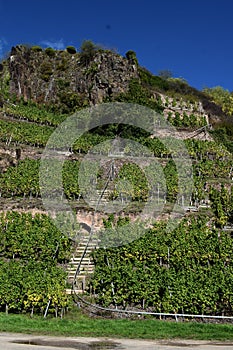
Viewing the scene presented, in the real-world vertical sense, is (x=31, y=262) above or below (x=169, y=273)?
above

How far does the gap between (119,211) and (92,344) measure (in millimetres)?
9470

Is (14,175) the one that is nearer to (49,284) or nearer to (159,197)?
(159,197)

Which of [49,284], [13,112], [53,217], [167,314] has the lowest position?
[167,314]

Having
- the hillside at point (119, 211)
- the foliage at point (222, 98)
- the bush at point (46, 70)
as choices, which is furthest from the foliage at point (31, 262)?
the foliage at point (222, 98)

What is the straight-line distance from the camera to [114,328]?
410 inches

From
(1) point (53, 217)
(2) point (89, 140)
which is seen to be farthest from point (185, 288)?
(2) point (89, 140)

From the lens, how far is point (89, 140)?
29094 millimetres

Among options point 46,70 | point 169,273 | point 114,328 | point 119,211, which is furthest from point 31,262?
point 46,70

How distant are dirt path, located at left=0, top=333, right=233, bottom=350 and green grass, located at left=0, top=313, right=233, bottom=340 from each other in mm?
439

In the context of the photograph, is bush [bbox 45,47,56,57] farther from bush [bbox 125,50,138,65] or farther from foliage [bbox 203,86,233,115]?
foliage [bbox 203,86,233,115]

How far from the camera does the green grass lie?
9.86 meters

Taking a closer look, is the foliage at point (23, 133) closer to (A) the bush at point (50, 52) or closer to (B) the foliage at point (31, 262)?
(B) the foliage at point (31, 262)

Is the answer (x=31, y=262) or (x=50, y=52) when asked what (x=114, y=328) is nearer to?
(x=31, y=262)

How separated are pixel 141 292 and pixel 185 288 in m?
1.41
